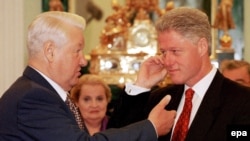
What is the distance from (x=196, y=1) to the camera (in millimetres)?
7680

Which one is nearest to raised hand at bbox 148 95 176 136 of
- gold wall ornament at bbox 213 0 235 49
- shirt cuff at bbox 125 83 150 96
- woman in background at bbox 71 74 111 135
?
shirt cuff at bbox 125 83 150 96

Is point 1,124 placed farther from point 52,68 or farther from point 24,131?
point 52,68

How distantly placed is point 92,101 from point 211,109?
2.09 m

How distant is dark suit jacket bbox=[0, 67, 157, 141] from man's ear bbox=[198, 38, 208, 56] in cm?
62

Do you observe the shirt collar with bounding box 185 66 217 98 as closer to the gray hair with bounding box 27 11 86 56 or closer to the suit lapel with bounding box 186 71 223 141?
the suit lapel with bounding box 186 71 223 141

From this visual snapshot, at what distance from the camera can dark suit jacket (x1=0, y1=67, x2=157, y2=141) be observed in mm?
2482

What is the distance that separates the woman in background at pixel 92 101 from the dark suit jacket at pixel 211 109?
1699 millimetres

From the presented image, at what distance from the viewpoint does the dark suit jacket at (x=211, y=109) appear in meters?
2.81

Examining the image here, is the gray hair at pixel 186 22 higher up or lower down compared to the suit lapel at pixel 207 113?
higher up

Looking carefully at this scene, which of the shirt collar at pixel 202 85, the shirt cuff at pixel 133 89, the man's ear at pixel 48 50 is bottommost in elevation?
the shirt cuff at pixel 133 89

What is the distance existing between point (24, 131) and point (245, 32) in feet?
18.0

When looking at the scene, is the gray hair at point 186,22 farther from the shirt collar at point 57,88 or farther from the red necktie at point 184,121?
the shirt collar at point 57,88

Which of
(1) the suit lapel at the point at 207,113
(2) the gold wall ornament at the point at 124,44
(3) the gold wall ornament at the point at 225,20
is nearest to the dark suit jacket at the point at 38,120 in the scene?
(1) the suit lapel at the point at 207,113

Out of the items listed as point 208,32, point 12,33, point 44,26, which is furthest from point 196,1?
point 44,26
